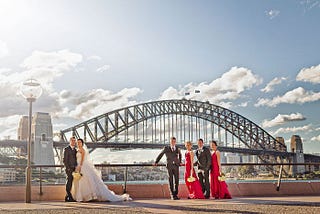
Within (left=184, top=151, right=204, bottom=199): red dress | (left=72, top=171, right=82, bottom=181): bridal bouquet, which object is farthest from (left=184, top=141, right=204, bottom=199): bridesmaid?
(left=72, top=171, right=82, bottom=181): bridal bouquet

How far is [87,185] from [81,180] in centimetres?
17

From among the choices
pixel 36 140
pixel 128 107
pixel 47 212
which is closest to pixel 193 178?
pixel 47 212

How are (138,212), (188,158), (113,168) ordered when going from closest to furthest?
(138,212) < (188,158) < (113,168)

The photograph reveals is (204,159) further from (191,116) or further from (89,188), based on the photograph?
(191,116)

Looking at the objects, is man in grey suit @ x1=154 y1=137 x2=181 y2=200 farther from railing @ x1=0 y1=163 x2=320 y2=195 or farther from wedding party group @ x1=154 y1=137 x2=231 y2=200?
railing @ x1=0 y1=163 x2=320 y2=195

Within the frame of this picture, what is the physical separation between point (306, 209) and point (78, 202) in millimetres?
4788

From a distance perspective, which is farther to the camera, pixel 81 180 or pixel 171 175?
pixel 171 175

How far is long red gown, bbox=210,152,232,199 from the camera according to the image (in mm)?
9750

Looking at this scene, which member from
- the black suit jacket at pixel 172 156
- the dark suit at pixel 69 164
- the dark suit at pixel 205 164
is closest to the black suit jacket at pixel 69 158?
the dark suit at pixel 69 164

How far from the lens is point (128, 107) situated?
6269 centimetres

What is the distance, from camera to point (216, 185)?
32.3 feet

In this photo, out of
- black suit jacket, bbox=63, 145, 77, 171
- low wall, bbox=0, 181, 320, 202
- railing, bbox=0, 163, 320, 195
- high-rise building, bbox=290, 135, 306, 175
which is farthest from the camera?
high-rise building, bbox=290, 135, 306, 175

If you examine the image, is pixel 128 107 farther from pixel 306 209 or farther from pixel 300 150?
pixel 306 209

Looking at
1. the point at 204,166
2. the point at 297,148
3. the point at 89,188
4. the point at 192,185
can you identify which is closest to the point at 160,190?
the point at 192,185
